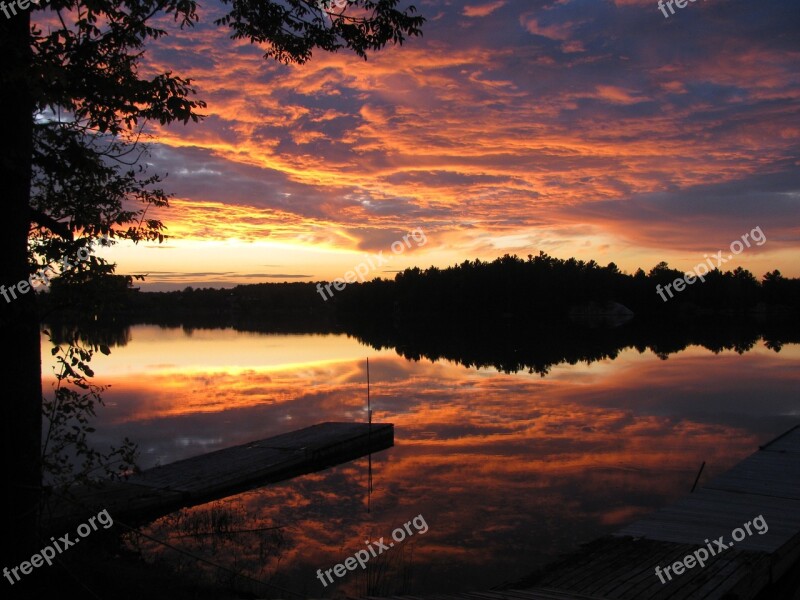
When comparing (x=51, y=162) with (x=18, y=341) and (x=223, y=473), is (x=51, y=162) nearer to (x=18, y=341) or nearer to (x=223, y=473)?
(x=18, y=341)

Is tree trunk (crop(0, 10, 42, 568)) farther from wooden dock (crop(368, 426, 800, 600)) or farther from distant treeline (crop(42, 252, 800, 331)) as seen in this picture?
distant treeline (crop(42, 252, 800, 331))

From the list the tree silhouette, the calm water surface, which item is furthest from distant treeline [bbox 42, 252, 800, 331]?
the tree silhouette

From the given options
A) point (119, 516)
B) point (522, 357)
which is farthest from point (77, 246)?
point (522, 357)

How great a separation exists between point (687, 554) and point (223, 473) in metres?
8.42

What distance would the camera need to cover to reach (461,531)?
1042 centimetres

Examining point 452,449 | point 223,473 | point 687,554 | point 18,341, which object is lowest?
point 452,449

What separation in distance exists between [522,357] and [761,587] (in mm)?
34160

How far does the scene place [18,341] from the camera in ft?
17.5

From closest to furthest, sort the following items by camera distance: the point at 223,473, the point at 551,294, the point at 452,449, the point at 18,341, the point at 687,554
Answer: the point at 18,341 → the point at 687,554 → the point at 223,473 → the point at 452,449 → the point at 551,294

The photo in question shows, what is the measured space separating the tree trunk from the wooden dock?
371 centimetres

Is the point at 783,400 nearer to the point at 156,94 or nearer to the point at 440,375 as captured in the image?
the point at 440,375

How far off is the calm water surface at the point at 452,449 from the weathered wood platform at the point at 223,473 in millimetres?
356

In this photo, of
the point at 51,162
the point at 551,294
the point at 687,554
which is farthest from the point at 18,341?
the point at 551,294

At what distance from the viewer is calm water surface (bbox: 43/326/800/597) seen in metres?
9.62
